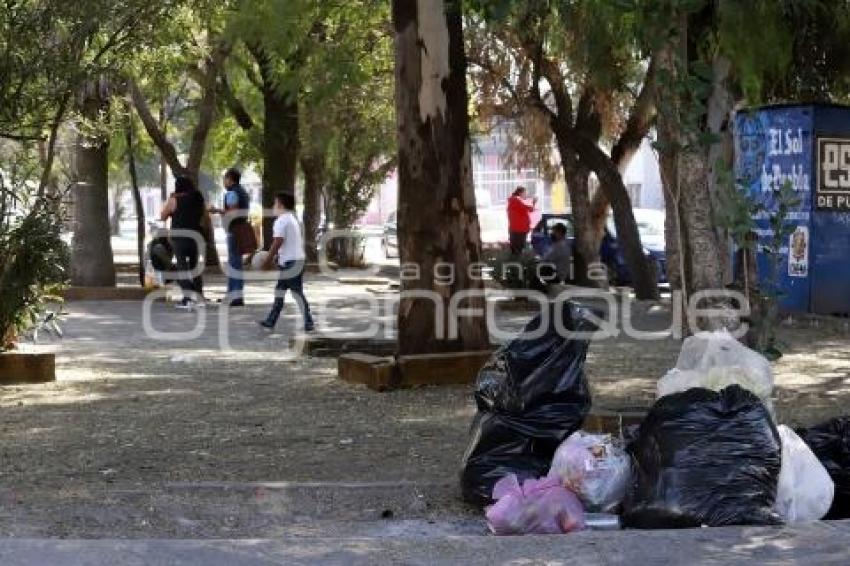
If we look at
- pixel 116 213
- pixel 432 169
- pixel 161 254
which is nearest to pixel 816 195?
pixel 432 169

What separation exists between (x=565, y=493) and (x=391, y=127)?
78.7 ft

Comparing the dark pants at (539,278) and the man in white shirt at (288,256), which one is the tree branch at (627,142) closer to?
the dark pants at (539,278)

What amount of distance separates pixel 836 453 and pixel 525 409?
1.61 metres

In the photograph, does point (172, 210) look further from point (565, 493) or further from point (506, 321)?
point (565, 493)

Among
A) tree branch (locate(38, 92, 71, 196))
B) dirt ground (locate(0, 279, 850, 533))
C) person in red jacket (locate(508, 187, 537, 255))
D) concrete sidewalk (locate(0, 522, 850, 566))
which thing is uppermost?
tree branch (locate(38, 92, 71, 196))

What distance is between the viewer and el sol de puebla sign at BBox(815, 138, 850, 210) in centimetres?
1577

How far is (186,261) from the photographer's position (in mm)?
17781

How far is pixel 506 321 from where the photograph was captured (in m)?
16.7

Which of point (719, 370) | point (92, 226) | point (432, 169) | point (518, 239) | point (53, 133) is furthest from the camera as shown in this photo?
point (518, 239)

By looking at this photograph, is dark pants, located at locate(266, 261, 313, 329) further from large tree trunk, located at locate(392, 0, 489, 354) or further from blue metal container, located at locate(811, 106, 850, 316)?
blue metal container, located at locate(811, 106, 850, 316)

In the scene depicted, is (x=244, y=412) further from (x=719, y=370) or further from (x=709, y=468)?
(x=709, y=468)

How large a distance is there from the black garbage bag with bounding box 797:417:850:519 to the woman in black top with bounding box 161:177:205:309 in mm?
12131

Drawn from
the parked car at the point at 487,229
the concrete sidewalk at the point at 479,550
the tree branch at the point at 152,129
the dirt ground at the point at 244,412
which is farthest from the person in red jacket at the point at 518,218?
the concrete sidewalk at the point at 479,550

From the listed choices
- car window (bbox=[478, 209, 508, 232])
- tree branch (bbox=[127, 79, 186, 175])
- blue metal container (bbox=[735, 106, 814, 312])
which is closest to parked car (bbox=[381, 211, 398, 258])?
car window (bbox=[478, 209, 508, 232])
